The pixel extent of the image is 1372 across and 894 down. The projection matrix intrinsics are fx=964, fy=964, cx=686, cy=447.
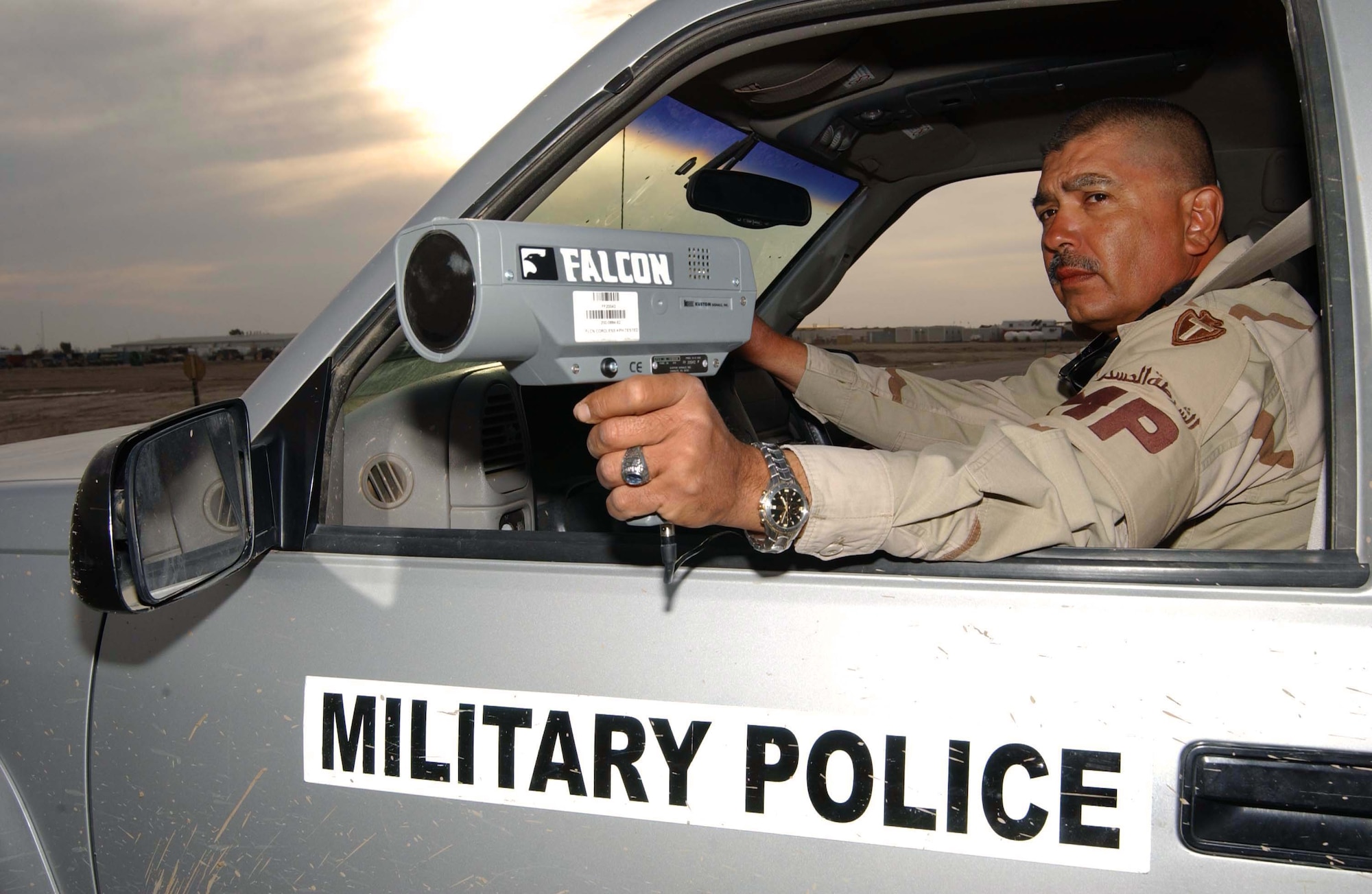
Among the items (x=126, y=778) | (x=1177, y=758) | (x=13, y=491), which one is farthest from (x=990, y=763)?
(x=13, y=491)

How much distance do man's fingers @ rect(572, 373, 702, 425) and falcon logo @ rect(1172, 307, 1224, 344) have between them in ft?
2.28

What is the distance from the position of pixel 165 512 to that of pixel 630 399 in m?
0.61

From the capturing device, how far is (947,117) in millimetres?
2123

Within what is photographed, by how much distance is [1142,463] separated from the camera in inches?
42.7

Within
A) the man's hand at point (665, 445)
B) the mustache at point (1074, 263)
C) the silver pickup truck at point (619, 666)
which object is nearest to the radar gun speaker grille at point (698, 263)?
the silver pickup truck at point (619, 666)

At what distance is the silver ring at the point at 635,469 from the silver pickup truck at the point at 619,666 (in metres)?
0.17

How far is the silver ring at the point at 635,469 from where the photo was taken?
957 millimetres

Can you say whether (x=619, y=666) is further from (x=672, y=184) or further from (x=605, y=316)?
Result: (x=672, y=184)

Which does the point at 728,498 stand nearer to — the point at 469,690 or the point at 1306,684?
the point at 469,690

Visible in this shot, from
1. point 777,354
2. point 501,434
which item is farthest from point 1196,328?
point 501,434

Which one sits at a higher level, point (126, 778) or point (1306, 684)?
point (1306, 684)

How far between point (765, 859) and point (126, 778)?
85 cm

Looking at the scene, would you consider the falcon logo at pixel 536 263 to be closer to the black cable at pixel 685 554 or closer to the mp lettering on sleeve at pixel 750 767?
the black cable at pixel 685 554

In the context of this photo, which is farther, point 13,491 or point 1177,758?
point 13,491
